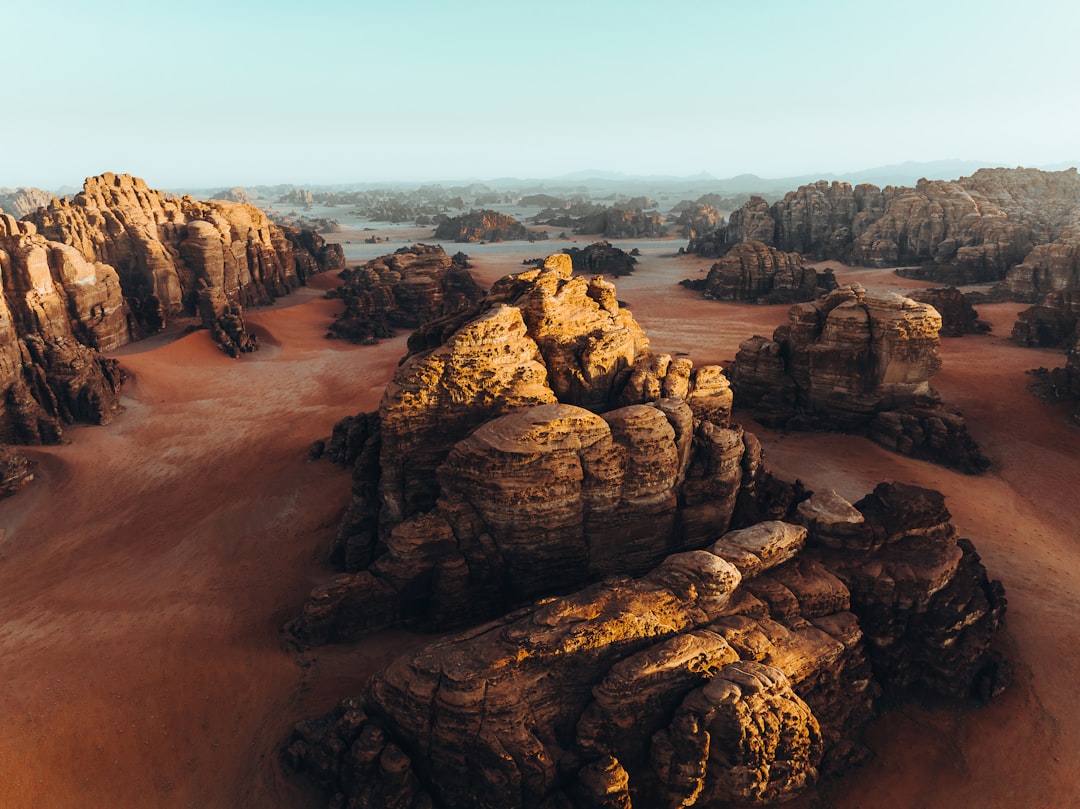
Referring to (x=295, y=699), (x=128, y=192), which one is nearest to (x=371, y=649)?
(x=295, y=699)

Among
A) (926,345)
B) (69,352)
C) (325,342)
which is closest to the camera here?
(926,345)

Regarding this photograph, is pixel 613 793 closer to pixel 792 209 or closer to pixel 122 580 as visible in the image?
pixel 122 580

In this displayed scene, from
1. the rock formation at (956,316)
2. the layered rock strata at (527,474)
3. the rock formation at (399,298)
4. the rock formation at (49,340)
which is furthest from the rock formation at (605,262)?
the layered rock strata at (527,474)

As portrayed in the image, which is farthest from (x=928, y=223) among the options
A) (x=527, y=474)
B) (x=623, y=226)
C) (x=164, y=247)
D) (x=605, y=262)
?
(x=164, y=247)

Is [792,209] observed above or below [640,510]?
above

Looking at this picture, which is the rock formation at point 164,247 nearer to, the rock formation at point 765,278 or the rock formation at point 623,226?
the rock formation at point 765,278

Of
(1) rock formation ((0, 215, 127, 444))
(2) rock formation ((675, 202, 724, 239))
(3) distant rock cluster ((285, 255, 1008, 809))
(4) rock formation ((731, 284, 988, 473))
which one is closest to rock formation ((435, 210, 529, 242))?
(2) rock formation ((675, 202, 724, 239))
